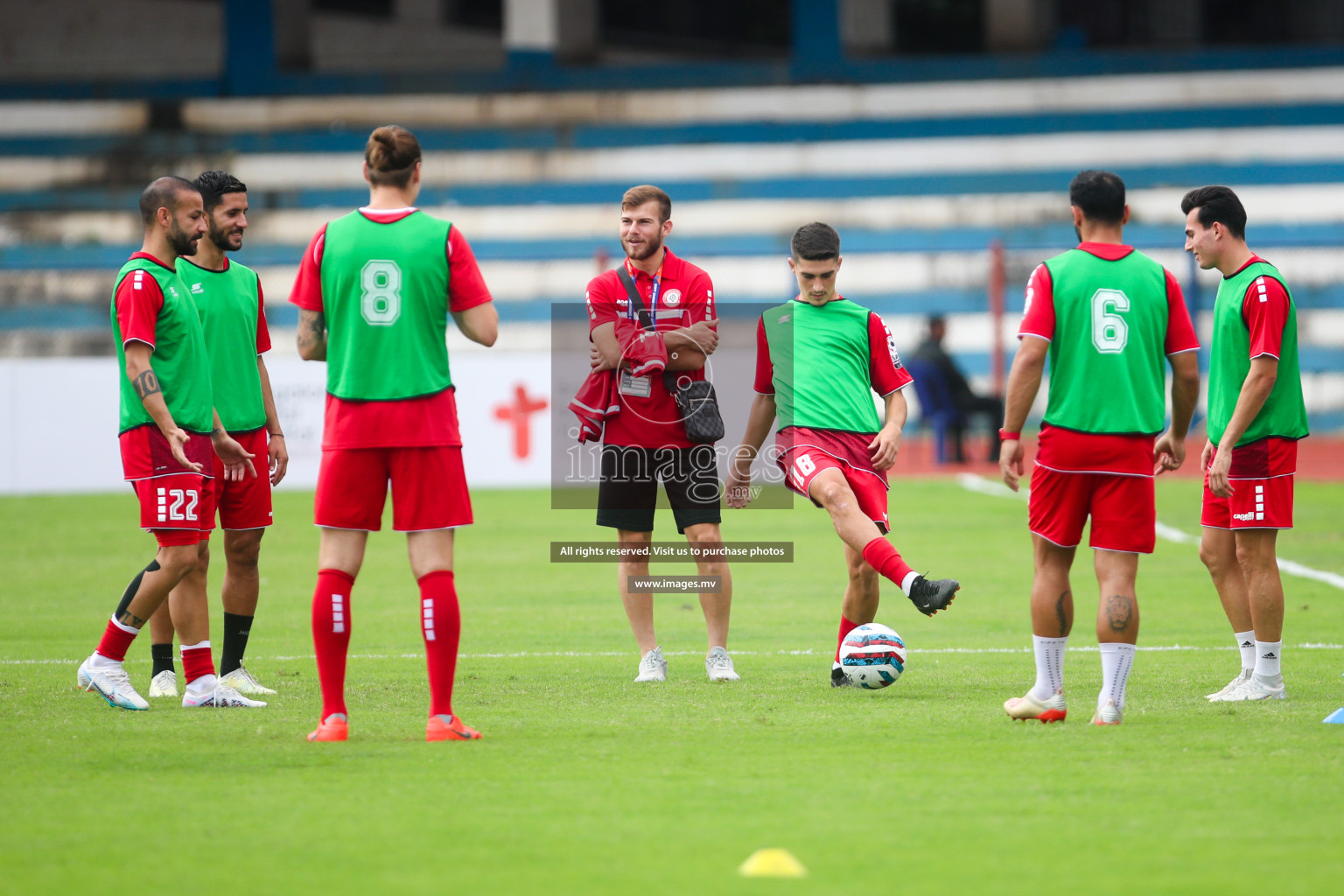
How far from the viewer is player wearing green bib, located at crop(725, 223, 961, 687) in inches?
268

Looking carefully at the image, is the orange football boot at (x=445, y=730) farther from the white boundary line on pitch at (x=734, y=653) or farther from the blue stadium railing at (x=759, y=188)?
the blue stadium railing at (x=759, y=188)

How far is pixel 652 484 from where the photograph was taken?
7137 millimetres

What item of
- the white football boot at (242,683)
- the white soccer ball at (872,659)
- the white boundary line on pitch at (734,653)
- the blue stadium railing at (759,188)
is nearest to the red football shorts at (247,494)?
the white football boot at (242,683)

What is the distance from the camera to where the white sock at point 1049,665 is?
5.76 metres

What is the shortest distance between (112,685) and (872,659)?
3.18 m

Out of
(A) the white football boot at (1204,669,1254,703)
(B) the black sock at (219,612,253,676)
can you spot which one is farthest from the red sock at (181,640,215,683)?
(A) the white football boot at (1204,669,1254,703)

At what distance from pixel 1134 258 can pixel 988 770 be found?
2.02m

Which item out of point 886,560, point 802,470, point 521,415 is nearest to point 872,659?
point 886,560

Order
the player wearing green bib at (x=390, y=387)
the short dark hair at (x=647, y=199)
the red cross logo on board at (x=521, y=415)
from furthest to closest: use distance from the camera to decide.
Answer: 1. the red cross logo on board at (x=521, y=415)
2. the short dark hair at (x=647, y=199)
3. the player wearing green bib at (x=390, y=387)

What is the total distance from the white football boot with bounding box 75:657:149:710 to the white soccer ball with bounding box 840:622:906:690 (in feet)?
9.72

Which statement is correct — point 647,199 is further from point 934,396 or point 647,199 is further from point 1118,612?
point 934,396

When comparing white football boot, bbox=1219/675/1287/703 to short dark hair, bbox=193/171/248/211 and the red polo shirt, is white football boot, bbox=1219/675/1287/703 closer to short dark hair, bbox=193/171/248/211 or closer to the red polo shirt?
the red polo shirt

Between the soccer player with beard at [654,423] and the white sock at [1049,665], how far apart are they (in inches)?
65.3

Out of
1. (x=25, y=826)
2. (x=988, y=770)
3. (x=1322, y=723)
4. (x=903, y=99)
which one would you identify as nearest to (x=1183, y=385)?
(x=1322, y=723)
